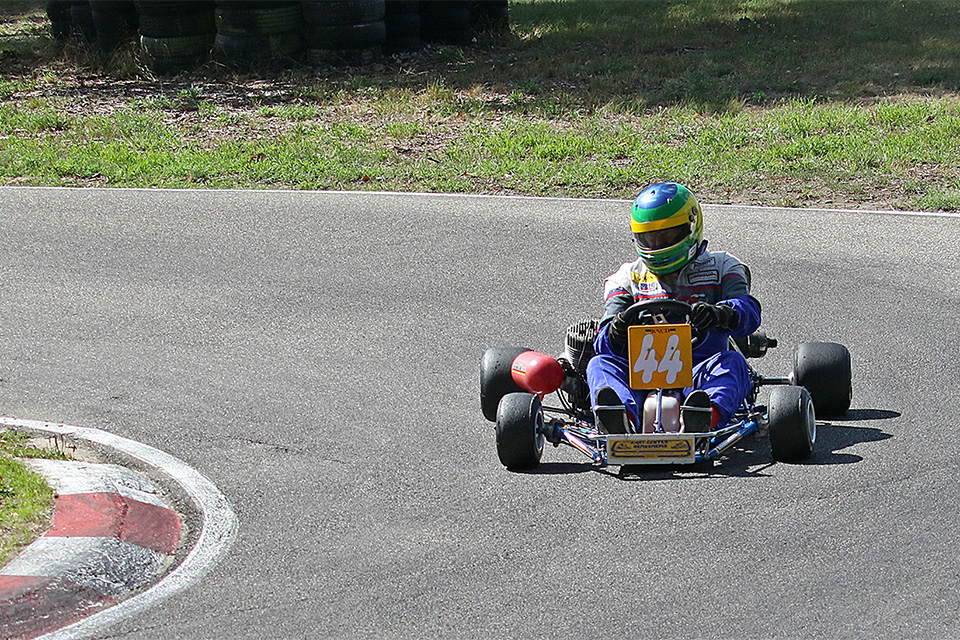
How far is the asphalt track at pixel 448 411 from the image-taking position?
4535 mm

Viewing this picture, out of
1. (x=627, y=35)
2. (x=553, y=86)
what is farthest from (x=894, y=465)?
(x=627, y=35)

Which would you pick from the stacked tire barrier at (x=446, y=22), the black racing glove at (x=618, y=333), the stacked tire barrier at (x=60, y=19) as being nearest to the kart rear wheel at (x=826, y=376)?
the black racing glove at (x=618, y=333)

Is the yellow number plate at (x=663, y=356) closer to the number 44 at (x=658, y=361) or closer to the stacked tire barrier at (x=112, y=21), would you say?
the number 44 at (x=658, y=361)

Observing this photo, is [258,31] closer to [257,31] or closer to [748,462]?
[257,31]

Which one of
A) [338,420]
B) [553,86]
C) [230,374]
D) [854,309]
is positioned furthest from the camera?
[553,86]

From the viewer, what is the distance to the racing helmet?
20.1ft

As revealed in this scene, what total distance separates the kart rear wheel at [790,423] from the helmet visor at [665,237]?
3.05ft

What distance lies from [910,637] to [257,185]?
9087 millimetres

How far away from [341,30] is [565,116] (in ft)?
15.0

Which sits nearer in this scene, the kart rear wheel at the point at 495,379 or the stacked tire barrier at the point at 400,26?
the kart rear wheel at the point at 495,379

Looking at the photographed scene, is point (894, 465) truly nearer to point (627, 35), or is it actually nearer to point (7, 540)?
point (7, 540)

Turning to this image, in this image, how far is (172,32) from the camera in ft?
58.9

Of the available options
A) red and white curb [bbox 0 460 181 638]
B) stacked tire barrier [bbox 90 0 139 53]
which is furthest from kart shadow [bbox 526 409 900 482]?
stacked tire barrier [bbox 90 0 139 53]

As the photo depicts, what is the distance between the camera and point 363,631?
4.38 meters
